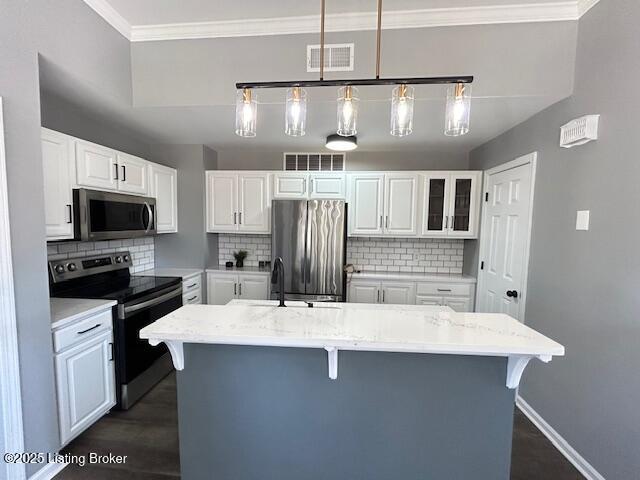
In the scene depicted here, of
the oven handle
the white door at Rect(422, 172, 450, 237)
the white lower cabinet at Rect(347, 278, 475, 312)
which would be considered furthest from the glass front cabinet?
the oven handle

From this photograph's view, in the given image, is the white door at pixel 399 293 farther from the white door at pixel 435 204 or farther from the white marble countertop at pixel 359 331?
the white marble countertop at pixel 359 331

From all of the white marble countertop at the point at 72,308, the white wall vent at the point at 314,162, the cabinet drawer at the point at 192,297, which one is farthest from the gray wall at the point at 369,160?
the white marble countertop at the point at 72,308

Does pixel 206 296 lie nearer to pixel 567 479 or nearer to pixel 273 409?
A: pixel 273 409

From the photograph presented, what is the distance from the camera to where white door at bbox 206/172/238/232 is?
3.66 meters

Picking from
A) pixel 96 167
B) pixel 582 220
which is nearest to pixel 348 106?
pixel 582 220

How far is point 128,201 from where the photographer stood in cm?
273

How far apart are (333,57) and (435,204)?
207 cm

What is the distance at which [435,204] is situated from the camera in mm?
3539

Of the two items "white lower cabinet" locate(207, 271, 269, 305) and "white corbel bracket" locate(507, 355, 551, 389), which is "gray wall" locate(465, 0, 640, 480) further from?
"white lower cabinet" locate(207, 271, 269, 305)

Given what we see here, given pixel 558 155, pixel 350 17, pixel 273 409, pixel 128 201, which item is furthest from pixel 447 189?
pixel 128 201

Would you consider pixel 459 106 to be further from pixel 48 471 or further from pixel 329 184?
pixel 48 471

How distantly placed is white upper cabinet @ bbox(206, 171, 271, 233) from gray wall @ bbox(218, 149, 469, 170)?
1.20 ft

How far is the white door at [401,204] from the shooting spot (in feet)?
11.6

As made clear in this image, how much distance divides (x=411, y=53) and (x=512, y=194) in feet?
5.22
